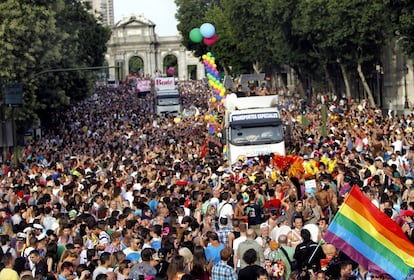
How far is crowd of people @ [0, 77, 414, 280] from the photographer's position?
502 inches

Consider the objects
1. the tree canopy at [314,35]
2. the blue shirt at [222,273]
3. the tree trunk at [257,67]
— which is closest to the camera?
the blue shirt at [222,273]

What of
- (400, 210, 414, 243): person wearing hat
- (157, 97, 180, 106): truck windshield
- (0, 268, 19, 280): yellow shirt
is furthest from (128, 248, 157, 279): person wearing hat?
(157, 97, 180, 106): truck windshield

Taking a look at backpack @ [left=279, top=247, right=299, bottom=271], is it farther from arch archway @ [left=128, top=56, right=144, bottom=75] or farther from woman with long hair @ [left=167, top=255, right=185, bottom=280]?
arch archway @ [left=128, top=56, right=144, bottom=75]

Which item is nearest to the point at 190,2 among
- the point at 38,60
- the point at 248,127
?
the point at 38,60

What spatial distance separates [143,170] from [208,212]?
10.2 meters

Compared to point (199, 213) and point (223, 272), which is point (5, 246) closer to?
point (223, 272)

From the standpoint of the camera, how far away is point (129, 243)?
47.4 ft

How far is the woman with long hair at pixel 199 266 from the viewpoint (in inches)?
486

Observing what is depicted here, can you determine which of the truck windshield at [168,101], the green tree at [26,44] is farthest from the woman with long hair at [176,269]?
the truck windshield at [168,101]

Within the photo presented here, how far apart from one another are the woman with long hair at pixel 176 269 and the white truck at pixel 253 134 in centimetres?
1870

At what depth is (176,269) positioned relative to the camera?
1174 cm

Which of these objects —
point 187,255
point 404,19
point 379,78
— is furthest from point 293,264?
point 379,78

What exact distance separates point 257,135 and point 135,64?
6468 inches

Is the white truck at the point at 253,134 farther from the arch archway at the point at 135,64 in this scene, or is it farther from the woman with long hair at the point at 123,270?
the arch archway at the point at 135,64
